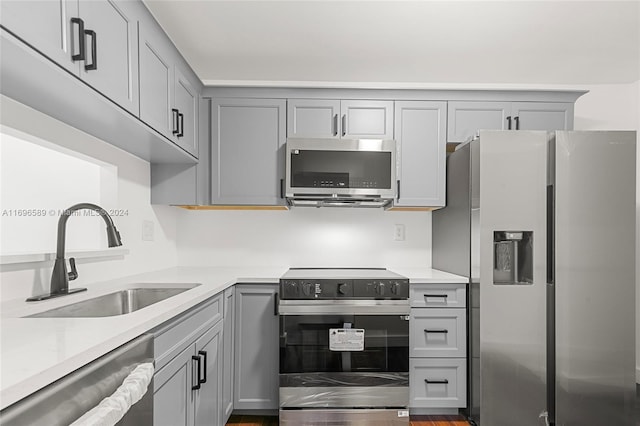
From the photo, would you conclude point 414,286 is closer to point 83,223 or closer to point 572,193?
point 572,193

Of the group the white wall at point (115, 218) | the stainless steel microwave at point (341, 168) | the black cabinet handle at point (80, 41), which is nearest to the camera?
the black cabinet handle at point (80, 41)

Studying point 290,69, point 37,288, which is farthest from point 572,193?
point 37,288

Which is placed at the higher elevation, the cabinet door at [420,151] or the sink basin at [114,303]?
the cabinet door at [420,151]

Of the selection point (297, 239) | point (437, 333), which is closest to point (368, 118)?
point (297, 239)

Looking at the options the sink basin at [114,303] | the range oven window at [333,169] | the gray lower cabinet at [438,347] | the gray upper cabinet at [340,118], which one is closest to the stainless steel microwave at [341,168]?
the range oven window at [333,169]

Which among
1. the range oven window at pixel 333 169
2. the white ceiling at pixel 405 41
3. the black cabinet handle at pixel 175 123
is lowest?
the range oven window at pixel 333 169

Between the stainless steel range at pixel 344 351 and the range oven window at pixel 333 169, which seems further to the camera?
the range oven window at pixel 333 169

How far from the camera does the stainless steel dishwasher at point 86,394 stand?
721 mm

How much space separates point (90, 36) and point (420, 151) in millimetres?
2012

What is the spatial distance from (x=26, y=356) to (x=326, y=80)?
2.53 m

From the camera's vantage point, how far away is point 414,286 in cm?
235

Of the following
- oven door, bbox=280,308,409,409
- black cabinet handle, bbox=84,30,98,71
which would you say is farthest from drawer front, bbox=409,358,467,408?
black cabinet handle, bbox=84,30,98,71

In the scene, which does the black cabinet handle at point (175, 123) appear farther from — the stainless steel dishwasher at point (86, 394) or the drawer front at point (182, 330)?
the stainless steel dishwasher at point (86, 394)

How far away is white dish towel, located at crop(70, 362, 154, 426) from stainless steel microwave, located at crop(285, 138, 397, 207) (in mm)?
1600
